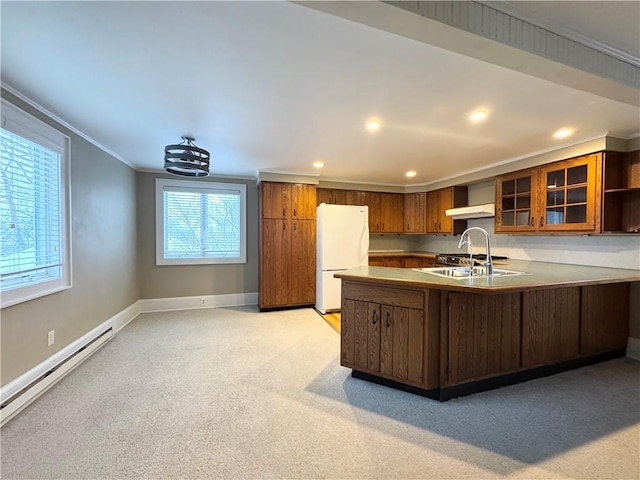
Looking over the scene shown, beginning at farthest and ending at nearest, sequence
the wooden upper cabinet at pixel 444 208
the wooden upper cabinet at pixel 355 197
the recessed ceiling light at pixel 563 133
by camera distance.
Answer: the wooden upper cabinet at pixel 355 197, the wooden upper cabinet at pixel 444 208, the recessed ceiling light at pixel 563 133

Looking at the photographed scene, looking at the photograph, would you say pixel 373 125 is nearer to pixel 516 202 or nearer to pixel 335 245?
pixel 335 245

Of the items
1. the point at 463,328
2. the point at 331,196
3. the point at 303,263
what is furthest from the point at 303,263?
the point at 463,328

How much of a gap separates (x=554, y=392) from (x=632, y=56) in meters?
2.38

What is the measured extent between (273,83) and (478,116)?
175 cm

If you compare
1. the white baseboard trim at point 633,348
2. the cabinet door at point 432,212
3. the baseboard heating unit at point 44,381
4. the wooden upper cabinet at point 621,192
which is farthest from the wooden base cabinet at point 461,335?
the cabinet door at point 432,212

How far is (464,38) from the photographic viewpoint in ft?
4.19

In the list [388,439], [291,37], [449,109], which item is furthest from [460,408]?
[291,37]

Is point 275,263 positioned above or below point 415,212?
below

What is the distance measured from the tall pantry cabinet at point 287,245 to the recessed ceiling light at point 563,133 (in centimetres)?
320

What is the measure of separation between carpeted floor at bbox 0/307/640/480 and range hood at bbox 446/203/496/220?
6.91 feet

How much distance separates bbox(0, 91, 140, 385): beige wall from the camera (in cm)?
212

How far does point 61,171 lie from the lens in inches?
104

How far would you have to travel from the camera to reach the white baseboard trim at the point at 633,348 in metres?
2.97

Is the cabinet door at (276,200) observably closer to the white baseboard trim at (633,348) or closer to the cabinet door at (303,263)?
the cabinet door at (303,263)
